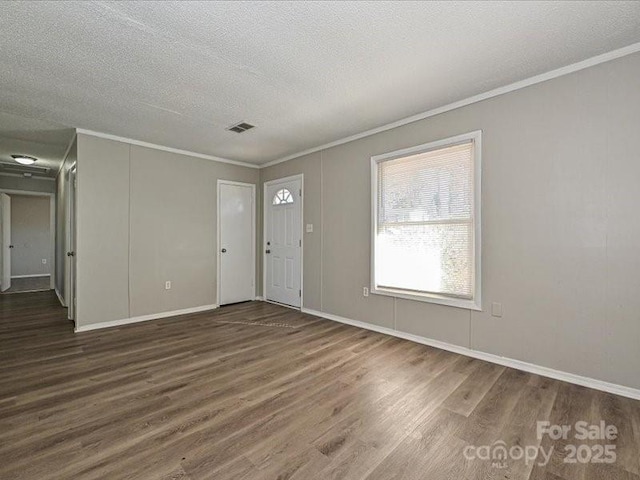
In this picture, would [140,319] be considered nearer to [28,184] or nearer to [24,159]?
[24,159]

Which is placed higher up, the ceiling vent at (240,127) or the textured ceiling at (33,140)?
the textured ceiling at (33,140)

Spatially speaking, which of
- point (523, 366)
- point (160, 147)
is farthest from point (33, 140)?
point (523, 366)

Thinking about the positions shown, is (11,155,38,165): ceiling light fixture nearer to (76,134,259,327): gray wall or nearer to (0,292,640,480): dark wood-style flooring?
(76,134,259,327): gray wall

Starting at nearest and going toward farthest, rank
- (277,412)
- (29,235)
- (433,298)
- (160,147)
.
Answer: (277,412) → (433,298) → (160,147) → (29,235)

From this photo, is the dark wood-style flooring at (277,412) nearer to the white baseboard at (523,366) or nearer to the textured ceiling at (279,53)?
the white baseboard at (523,366)

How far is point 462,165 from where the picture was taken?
300cm

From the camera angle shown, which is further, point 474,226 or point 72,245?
point 72,245

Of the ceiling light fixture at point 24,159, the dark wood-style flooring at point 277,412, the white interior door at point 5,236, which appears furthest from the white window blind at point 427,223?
the white interior door at point 5,236

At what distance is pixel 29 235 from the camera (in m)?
8.52

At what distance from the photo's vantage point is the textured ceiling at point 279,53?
5.96 ft

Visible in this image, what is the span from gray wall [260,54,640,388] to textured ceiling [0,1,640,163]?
0.93 ft

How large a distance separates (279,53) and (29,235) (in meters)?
10.3

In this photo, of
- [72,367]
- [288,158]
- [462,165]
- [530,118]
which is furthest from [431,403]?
[288,158]

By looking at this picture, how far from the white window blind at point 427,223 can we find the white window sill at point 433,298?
42 millimetres
